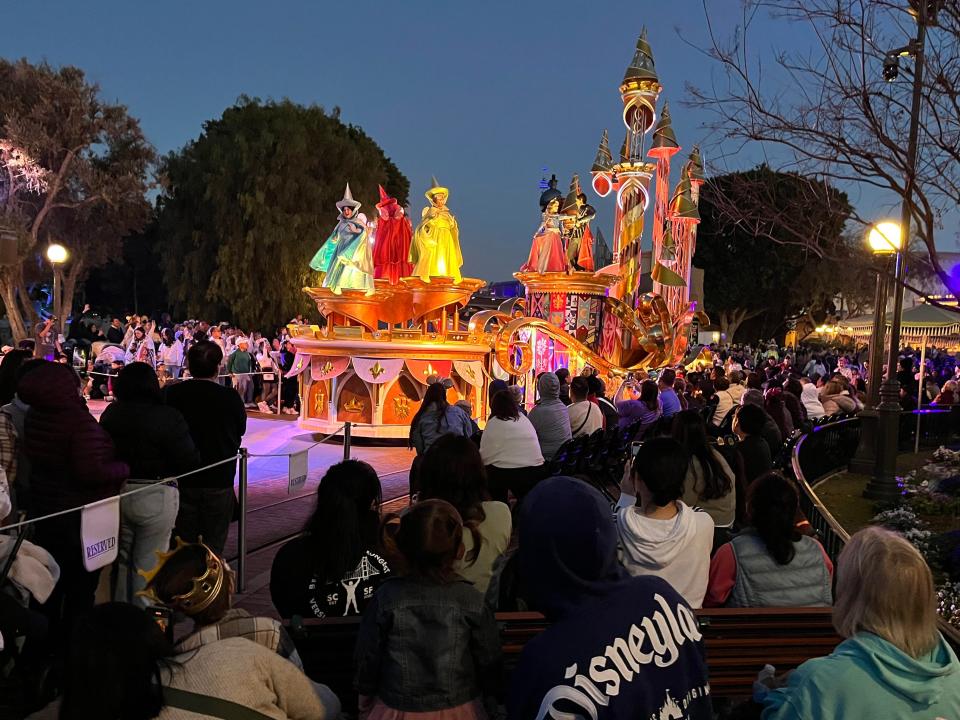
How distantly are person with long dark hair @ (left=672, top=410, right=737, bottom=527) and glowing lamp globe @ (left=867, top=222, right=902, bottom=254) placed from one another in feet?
25.7

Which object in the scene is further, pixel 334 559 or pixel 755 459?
pixel 755 459

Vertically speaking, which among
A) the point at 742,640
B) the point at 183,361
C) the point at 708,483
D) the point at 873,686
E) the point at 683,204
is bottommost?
the point at 742,640

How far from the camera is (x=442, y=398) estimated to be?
7.61 meters

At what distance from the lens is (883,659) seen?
213 centimetres

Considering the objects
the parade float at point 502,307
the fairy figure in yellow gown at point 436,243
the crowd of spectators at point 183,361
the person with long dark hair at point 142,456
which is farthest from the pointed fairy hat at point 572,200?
the person with long dark hair at point 142,456

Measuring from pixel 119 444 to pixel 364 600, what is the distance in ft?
7.97

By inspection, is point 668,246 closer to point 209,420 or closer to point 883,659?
point 209,420

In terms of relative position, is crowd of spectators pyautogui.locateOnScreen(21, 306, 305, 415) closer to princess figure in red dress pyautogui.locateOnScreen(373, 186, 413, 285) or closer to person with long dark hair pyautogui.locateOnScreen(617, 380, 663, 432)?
princess figure in red dress pyautogui.locateOnScreen(373, 186, 413, 285)

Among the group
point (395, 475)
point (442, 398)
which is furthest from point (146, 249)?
point (442, 398)

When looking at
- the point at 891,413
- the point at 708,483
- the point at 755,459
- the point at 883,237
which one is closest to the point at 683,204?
the point at 883,237

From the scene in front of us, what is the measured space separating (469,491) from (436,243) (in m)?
12.0

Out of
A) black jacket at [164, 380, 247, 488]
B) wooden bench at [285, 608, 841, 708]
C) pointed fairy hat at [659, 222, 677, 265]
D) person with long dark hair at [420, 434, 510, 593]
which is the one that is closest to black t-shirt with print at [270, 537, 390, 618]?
wooden bench at [285, 608, 841, 708]

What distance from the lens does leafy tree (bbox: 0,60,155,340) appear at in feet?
95.7

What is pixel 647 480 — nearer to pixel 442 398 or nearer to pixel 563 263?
pixel 442 398
